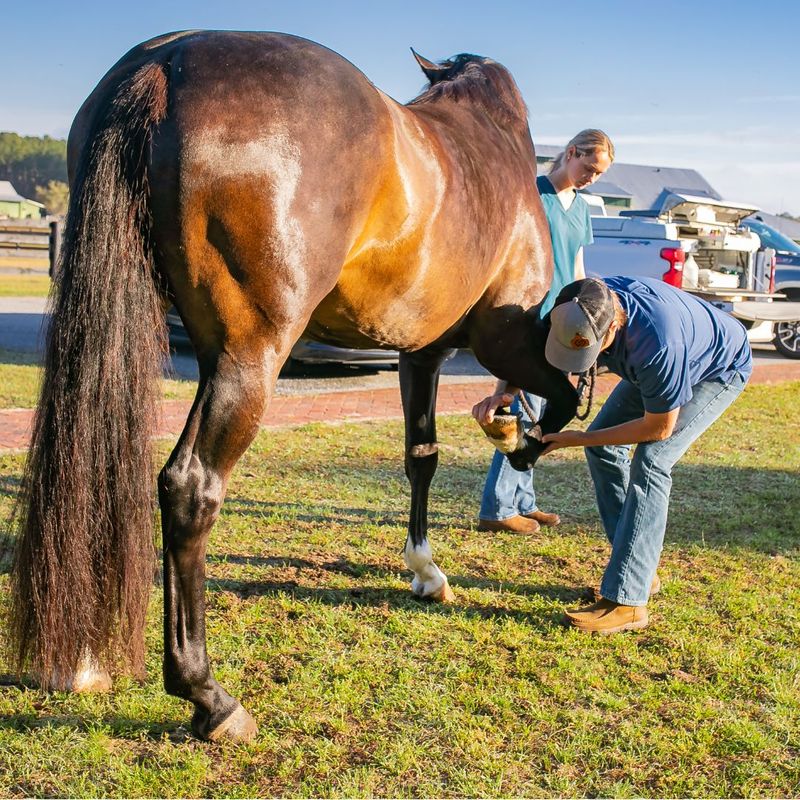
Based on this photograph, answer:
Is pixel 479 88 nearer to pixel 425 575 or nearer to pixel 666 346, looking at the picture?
pixel 666 346

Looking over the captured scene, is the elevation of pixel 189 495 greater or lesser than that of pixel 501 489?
greater

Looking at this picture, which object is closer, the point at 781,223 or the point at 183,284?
the point at 183,284

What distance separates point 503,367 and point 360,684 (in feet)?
4.48

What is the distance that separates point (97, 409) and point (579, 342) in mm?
1691

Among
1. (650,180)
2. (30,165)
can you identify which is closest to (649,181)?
(650,180)

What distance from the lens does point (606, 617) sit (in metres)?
3.59

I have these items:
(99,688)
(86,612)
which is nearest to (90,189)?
(86,612)

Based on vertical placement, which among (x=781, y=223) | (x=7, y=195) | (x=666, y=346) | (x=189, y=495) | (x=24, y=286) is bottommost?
(x=189, y=495)

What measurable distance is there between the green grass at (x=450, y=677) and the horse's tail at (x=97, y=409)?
42cm

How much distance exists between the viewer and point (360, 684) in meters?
3.02

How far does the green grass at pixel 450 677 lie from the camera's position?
8.25 feet

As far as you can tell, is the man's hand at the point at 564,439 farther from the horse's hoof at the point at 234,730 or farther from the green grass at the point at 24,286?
the green grass at the point at 24,286

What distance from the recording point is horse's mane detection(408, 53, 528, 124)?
348 centimetres

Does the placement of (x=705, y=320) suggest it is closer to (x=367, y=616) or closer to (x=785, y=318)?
(x=367, y=616)
